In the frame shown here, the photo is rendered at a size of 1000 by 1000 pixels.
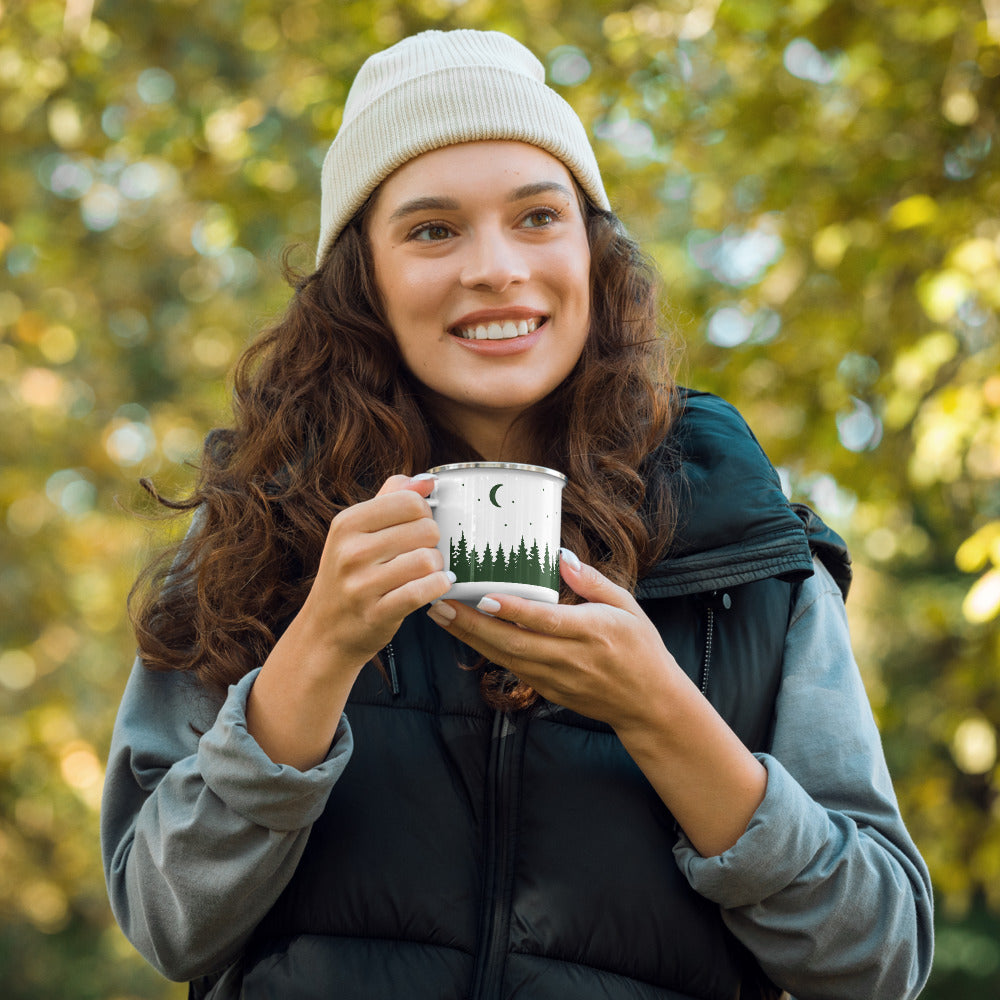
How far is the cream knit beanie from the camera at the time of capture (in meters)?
2.09

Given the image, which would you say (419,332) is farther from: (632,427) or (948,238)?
(948,238)

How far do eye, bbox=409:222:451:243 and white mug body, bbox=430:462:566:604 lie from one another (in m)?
0.70

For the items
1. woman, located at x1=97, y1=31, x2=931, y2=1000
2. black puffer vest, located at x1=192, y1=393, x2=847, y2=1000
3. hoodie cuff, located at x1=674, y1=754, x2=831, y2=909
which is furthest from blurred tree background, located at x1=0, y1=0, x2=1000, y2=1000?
hoodie cuff, located at x1=674, y1=754, x2=831, y2=909

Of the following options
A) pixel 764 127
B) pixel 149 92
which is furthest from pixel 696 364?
pixel 149 92

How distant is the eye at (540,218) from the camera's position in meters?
2.09

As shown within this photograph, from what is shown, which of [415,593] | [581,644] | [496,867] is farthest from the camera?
[496,867]

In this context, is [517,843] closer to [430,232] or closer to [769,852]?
[769,852]

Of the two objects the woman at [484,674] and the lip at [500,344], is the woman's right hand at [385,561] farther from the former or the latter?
the lip at [500,344]

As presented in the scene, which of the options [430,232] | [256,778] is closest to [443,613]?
[256,778]

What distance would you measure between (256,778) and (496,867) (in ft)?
1.40

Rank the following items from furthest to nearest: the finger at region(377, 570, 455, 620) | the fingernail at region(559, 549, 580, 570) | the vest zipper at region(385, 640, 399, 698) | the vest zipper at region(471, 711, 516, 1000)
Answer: the vest zipper at region(385, 640, 399, 698), the vest zipper at region(471, 711, 516, 1000), the fingernail at region(559, 549, 580, 570), the finger at region(377, 570, 455, 620)

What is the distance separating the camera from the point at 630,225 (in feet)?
12.7

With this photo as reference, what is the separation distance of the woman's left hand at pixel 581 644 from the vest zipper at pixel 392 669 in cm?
33

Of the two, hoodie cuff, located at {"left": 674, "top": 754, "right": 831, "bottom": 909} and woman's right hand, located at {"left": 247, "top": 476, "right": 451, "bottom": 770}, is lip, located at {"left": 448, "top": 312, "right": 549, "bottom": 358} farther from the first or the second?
hoodie cuff, located at {"left": 674, "top": 754, "right": 831, "bottom": 909}
